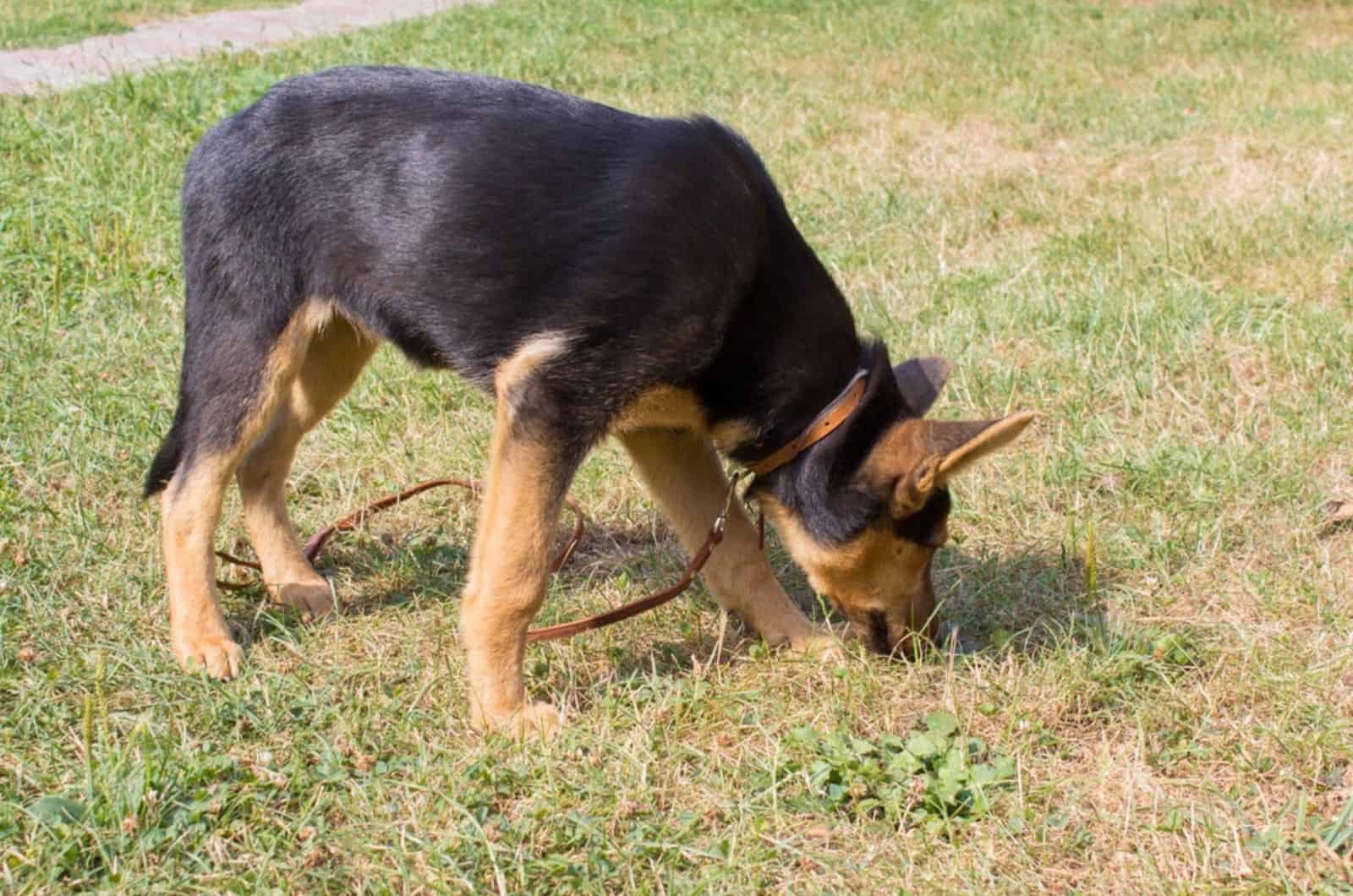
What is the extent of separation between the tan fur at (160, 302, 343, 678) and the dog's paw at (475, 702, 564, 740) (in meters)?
0.80

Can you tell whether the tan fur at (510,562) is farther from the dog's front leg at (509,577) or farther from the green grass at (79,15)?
the green grass at (79,15)

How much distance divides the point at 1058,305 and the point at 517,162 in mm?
3418

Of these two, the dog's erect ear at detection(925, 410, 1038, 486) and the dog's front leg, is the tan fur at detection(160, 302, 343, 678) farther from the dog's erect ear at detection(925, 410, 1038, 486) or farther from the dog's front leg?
the dog's erect ear at detection(925, 410, 1038, 486)

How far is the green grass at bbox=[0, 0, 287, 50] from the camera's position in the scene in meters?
12.1

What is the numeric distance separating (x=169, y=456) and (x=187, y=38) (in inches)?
379

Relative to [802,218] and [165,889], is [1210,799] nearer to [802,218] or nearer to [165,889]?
[165,889]

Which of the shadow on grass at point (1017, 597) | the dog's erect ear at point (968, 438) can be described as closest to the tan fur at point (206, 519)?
the dog's erect ear at point (968, 438)

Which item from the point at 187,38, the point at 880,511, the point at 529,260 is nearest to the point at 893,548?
the point at 880,511

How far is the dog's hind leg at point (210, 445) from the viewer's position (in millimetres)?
4062

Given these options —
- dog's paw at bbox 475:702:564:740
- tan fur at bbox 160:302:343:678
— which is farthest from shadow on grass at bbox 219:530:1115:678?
dog's paw at bbox 475:702:564:740

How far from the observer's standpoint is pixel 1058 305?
652cm

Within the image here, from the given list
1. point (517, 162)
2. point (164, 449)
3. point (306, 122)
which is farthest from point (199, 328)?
point (517, 162)

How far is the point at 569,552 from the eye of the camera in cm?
471

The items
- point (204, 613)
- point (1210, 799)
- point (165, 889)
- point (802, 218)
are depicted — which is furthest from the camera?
point (802, 218)
